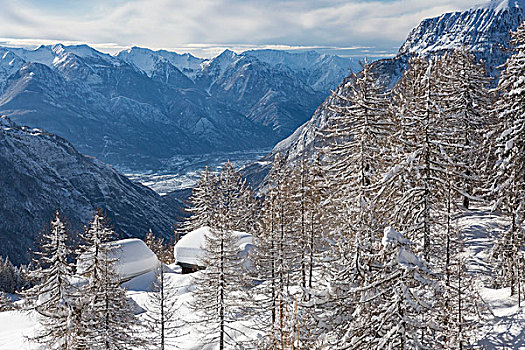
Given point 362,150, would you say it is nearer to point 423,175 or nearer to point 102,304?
point 423,175

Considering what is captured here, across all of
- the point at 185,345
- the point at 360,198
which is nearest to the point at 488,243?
the point at 360,198

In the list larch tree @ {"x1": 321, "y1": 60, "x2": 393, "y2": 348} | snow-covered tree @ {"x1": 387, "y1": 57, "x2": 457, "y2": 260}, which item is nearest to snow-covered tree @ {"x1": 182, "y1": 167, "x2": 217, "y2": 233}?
larch tree @ {"x1": 321, "y1": 60, "x2": 393, "y2": 348}

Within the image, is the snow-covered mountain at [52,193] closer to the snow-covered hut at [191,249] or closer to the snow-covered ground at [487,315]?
the snow-covered hut at [191,249]

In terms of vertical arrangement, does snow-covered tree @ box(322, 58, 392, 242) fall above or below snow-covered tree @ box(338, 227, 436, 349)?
above

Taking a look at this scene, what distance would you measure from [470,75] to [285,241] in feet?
75.3

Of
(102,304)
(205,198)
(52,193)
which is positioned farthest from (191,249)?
(52,193)

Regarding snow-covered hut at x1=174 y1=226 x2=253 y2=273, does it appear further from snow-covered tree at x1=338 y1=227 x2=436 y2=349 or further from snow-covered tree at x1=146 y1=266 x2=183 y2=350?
snow-covered tree at x1=338 y1=227 x2=436 y2=349

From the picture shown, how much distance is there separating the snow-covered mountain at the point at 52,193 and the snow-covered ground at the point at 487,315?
3226 inches

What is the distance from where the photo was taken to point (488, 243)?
31.0 meters

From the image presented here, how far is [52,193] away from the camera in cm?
13975

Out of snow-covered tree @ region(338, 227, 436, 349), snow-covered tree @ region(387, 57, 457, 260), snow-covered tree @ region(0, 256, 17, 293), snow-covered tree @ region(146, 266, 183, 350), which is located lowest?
snow-covered tree @ region(0, 256, 17, 293)

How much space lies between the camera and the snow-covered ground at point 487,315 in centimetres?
1991

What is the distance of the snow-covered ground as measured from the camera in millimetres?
19906

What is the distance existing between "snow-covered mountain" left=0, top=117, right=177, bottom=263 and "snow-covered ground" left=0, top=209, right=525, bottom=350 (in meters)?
82.0
